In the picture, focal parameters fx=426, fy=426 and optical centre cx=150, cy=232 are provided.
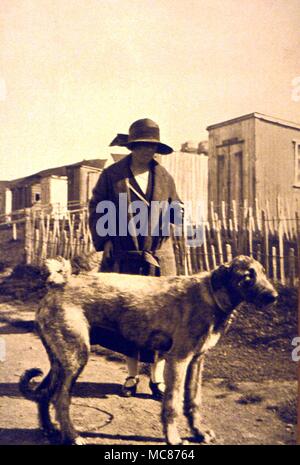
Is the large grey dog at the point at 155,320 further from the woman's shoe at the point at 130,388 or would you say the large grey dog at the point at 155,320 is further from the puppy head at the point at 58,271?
the woman's shoe at the point at 130,388

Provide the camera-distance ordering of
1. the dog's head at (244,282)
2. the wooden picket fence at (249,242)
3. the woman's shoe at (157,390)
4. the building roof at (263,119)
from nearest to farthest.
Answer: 1. the dog's head at (244,282)
2. the woman's shoe at (157,390)
3. the wooden picket fence at (249,242)
4. the building roof at (263,119)

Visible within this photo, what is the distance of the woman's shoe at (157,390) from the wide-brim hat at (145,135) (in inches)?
83.9

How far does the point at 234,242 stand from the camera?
418 cm

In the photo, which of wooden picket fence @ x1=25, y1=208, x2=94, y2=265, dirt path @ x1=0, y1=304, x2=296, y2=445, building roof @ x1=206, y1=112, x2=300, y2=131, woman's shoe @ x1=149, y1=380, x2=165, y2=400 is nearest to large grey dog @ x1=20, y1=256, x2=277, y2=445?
dirt path @ x1=0, y1=304, x2=296, y2=445

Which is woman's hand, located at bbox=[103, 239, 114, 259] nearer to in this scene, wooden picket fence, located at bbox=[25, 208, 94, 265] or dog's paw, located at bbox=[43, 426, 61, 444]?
wooden picket fence, located at bbox=[25, 208, 94, 265]

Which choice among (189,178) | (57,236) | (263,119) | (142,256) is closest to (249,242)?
(189,178)

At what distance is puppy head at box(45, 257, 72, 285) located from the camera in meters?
3.52

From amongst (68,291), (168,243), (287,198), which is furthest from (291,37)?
(68,291)

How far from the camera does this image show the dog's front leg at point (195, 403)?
3.53 metres

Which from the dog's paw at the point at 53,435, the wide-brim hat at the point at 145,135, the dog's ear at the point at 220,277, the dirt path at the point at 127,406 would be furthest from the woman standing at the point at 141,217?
the dog's paw at the point at 53,435

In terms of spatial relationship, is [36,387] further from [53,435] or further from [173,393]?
[173,393]

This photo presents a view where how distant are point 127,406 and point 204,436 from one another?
2.31 ft

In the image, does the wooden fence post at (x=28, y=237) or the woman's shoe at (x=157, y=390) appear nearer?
the woman's shoe at (x=157, y=390)
